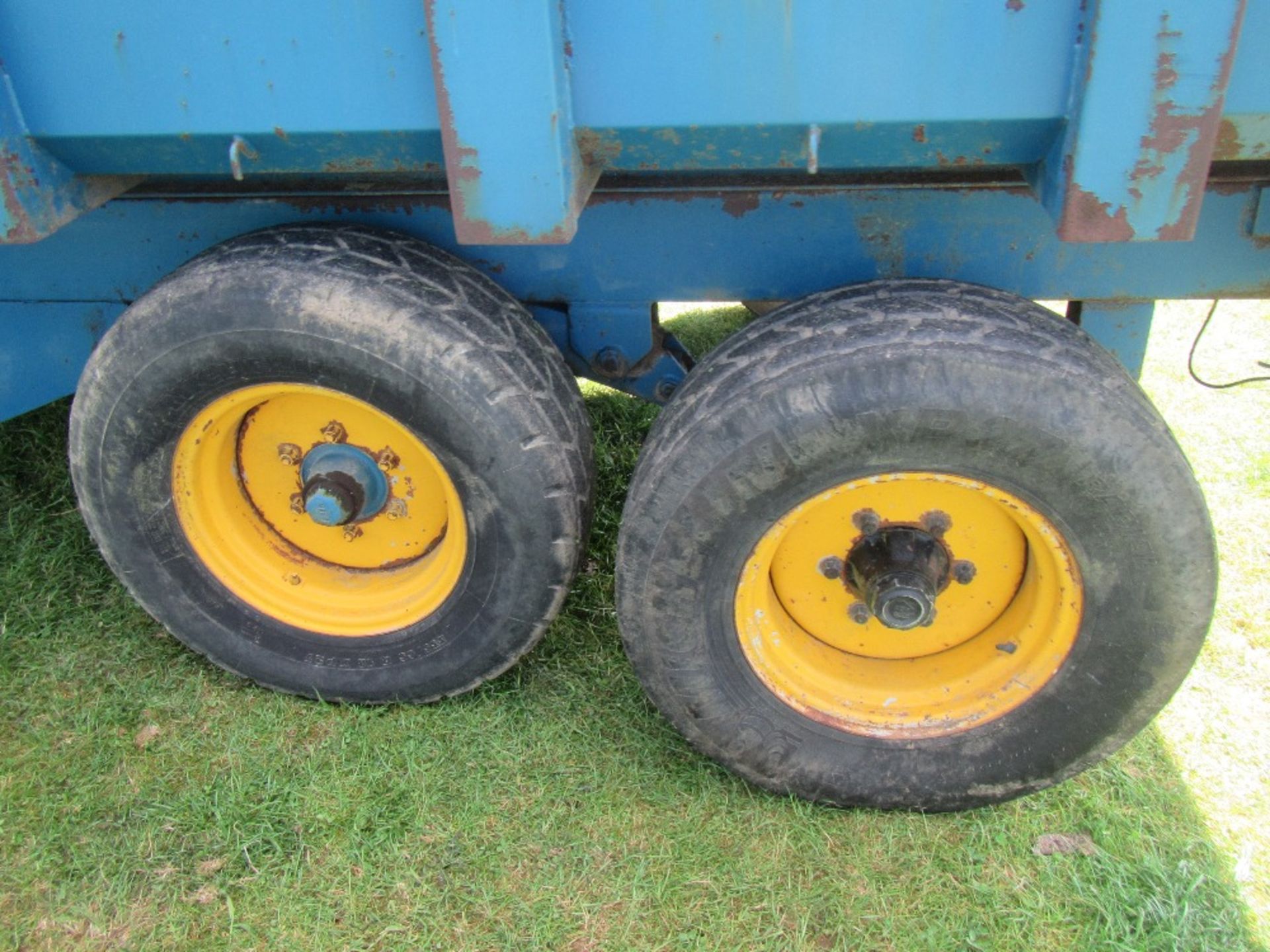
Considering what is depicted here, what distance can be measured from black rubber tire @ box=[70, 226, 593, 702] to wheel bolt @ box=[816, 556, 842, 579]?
1.74 ft

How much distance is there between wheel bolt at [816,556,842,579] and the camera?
2398 millimetres

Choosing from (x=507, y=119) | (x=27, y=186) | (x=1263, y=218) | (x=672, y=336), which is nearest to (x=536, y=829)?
(x=672, y=336)

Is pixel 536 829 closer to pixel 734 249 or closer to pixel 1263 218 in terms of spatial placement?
pixel 734 249

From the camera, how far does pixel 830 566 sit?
7.88 ft

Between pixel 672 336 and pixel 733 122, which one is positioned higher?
pixel 733 122

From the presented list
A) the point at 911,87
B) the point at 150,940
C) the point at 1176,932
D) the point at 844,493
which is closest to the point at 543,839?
the point at 150,940

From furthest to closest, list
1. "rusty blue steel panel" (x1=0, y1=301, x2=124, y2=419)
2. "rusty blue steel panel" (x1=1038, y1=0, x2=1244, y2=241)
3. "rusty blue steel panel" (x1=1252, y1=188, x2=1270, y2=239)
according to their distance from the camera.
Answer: "rusty blue steel panel" (x1=0, y1=301, x2=124, y2=419) < "rusty blue steel panel" (x1=1252, y1=188, x2=1270, y2=239) < "rusty blue steel panel" (x1=1038, y1=0, x2=1244, y2=241)

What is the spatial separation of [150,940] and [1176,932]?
6.81 feet

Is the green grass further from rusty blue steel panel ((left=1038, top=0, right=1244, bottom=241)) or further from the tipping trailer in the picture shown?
rusty blue steel panel ((left=1038, top=0, right=1244, bottom=241))

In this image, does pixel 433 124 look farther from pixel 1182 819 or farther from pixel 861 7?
pixel 1182 819

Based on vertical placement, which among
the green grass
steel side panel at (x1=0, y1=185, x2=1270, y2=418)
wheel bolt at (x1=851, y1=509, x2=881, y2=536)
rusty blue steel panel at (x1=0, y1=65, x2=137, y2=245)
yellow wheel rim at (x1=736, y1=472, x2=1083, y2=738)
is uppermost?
rusty blue steel panel at (x1=0, y1=65, x2=137, y2=245)

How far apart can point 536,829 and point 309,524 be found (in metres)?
0.96

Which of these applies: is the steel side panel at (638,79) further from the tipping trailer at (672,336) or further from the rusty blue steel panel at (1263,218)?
the rusty blue steel panel at (1263,218)

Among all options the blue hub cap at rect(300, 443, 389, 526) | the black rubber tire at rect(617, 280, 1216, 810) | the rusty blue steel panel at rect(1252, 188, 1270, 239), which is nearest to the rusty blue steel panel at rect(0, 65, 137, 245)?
the blue hub cap at rect(300, 443, 389, 526)
